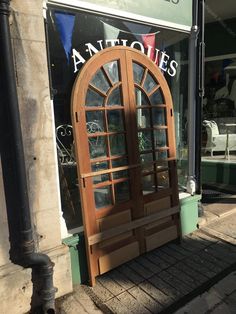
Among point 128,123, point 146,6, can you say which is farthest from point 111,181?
point 146,6

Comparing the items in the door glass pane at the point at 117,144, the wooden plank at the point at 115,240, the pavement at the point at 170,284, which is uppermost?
the door glass pane at the point at 117,144

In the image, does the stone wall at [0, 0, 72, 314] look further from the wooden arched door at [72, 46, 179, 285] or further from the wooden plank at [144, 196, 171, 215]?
the wooden plank at [144, 196, 171, 215]

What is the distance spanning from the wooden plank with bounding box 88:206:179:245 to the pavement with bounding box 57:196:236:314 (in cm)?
43

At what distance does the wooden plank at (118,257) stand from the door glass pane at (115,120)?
1250 mm

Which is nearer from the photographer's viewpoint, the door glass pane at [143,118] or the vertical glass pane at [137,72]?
the vertical glass pane at [137,72]

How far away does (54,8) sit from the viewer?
116 inches

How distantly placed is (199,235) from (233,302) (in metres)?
1.32

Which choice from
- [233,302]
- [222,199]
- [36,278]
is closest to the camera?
[36,278]

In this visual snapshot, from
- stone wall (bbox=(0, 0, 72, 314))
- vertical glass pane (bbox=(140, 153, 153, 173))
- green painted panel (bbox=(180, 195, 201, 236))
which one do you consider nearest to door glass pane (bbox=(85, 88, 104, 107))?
stone wall (bbox=(0, 0, 72, 314))

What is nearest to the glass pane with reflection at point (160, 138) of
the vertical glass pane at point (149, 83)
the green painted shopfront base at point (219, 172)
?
the vertical glass pane at point (149, 83)

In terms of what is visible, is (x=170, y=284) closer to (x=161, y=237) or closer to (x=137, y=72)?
(x=161, y=237)

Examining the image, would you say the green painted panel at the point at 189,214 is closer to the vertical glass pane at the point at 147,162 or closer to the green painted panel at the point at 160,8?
the vertical glass pane at the point at 147,162

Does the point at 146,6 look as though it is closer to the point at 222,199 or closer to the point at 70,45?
the point at 70,45

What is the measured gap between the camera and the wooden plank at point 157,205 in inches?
146
